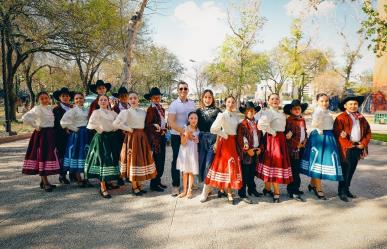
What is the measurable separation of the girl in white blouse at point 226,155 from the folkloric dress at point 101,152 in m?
1.81

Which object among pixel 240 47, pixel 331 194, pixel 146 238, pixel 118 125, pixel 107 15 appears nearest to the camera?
pixel 146 238

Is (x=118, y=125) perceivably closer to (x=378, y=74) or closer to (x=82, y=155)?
(x=82, y=155)

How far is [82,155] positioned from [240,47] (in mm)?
23145

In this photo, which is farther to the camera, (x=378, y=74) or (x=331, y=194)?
(x=378, y=74)

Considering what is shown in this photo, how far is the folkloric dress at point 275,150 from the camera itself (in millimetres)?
5324

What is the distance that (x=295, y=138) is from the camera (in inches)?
219

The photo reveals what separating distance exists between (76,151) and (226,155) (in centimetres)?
304

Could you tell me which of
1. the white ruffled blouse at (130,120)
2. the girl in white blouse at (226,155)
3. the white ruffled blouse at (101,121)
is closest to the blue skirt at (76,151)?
the white ruffled blouse at (101,121)

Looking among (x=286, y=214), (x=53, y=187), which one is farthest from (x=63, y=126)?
(x=286, y=214)

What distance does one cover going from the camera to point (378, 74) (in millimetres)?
37281

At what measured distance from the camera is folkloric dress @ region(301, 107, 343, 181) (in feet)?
17.8

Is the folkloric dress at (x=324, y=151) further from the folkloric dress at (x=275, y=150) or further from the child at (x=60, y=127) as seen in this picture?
the child at (x=60, y=127)

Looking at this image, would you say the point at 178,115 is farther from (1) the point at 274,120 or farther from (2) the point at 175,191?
(1) the point at 274,120

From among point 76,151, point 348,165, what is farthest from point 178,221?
point 348,165
